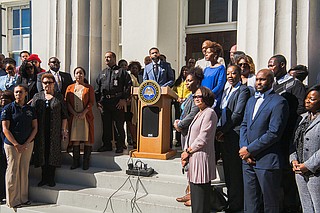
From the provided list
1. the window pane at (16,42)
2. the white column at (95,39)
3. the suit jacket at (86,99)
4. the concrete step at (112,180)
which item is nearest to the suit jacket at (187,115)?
the concrete step at (112,180)

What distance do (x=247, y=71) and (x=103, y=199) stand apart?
8.57 ft

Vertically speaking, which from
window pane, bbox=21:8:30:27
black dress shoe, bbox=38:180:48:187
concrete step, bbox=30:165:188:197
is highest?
window pane, bbox=21:8:30:27

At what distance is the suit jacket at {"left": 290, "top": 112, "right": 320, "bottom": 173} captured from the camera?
317cm

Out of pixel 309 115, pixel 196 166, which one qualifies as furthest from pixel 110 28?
pixel 309 115

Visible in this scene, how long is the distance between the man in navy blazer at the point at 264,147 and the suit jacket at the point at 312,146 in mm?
258

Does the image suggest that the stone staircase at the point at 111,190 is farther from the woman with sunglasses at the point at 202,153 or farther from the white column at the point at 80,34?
the white column at the point at 80,34

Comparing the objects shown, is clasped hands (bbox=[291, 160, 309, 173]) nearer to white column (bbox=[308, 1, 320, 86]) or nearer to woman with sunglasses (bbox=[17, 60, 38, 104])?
white column (bbox=[308, 1, 320, 86])

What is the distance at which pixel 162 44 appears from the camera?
313 inches

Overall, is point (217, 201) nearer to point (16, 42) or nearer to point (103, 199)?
point (103, 199)

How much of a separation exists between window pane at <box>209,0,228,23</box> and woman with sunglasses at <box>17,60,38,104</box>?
433cm

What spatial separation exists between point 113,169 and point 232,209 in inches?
86.2

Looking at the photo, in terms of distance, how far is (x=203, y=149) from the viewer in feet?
12.2

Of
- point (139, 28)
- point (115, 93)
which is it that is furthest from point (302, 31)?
point (139, 28)

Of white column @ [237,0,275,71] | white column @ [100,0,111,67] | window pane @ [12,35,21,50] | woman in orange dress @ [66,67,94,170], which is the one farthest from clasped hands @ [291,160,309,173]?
window pane @ [12,35,21,50]
